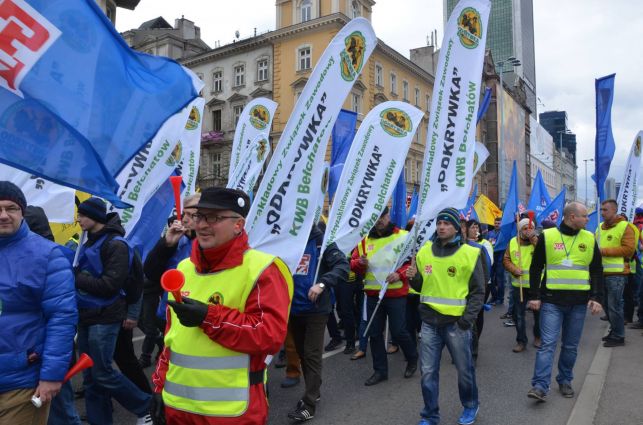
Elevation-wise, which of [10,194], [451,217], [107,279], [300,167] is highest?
[300,167]

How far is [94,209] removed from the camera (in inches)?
163

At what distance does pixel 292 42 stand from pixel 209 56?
8510 mm

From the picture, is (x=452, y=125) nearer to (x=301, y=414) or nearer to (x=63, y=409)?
(x=301, y=414)

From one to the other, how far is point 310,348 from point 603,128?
15.7 ft

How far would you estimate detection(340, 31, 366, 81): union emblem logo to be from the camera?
5.02m

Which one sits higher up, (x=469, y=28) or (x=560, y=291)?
(x=469, y=28)

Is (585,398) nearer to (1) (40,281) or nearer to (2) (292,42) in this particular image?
(1) (40,281)

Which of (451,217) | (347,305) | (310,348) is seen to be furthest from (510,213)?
(310,348)

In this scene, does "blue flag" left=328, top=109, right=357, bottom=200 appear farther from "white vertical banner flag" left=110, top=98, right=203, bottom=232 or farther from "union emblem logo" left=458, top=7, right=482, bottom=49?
"union emblem logo" left=458, top=7, right=482, bottom=49

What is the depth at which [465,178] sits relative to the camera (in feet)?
17.1

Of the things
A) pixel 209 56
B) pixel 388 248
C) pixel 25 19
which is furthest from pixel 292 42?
pixel 25 19

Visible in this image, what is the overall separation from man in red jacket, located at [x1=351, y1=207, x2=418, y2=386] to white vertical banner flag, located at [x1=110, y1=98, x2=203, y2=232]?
2628 millimetres

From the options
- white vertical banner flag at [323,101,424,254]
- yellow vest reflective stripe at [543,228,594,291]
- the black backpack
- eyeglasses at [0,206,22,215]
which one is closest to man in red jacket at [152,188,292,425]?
eyeglasses at [0,206,22,215]

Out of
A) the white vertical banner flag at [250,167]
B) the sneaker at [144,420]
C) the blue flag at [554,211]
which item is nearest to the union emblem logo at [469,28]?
the white vertical banner flag at [250,167]
